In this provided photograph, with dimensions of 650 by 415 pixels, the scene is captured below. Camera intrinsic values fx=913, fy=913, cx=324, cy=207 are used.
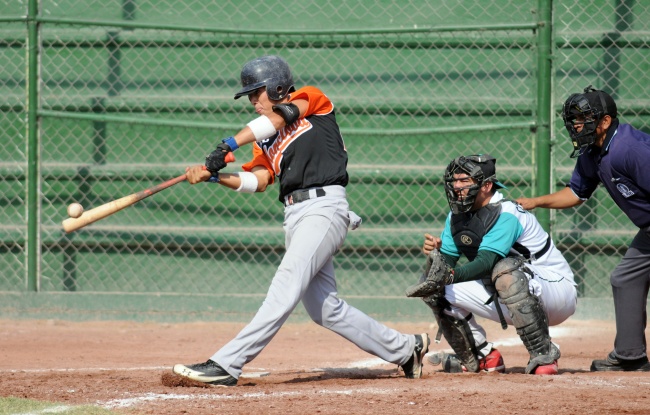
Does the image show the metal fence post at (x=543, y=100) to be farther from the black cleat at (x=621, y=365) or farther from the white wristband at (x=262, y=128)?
the white wristband at (x=262, y=128)

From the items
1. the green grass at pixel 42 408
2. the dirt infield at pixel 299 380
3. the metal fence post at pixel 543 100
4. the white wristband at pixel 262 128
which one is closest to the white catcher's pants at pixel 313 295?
the dirt infield at pixel 299 380

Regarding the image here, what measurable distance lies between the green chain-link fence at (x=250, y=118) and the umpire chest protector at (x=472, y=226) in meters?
2.80

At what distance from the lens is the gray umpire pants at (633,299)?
211 inches

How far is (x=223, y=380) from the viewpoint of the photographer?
4449 mm

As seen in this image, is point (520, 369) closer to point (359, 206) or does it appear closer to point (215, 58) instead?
point (359, 206)

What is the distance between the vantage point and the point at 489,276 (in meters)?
4.96

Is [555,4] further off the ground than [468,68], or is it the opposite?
[555,4]

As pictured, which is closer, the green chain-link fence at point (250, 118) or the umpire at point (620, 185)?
the umpire at point (620, 185)

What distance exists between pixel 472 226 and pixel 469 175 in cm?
29

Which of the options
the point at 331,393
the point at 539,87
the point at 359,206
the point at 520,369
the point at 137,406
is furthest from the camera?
the point at 359,206

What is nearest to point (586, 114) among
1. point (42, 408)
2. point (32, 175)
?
point (42, 408)

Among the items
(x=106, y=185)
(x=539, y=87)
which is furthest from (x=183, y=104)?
(x=539, y=87)

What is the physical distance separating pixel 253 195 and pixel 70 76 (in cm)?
201

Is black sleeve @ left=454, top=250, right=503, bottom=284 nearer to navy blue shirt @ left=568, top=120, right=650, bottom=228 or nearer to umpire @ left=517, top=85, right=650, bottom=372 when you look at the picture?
umpire @ left=517, top=85, right=650, bottom=372
